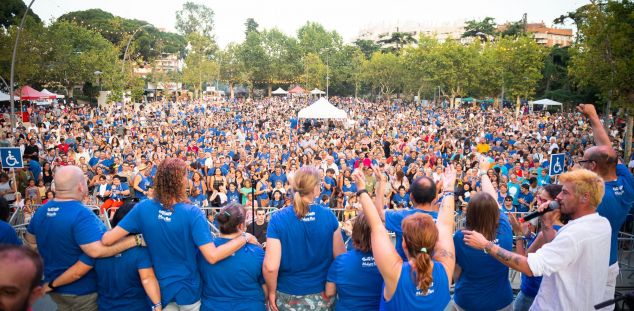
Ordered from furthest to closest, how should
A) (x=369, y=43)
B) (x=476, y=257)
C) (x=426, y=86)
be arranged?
(x=369, y=43) < (x=426, y=86) < (x=476, y=257)

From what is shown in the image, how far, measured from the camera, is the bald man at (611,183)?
388cm

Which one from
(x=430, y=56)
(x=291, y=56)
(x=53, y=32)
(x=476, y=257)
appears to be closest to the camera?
(x=476, y=257)

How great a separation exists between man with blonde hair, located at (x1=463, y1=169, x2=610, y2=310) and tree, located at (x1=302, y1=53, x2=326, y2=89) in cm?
6730

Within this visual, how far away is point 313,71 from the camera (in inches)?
2731

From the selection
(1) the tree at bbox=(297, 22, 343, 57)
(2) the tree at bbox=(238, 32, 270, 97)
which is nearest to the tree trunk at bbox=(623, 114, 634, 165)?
(2) the tree at bbox=(238, 32, 270, 97)

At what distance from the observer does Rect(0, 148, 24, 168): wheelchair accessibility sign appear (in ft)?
30.0

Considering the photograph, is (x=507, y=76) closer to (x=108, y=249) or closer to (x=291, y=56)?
(x=291, y=56)

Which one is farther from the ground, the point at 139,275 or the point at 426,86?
the point at 426,86

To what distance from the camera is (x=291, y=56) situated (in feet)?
243

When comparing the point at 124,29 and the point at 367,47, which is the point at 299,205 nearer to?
the point at 124,29

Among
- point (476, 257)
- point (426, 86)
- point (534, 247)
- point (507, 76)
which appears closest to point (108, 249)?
point (476, 257)

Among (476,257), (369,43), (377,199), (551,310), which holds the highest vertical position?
(369,43)

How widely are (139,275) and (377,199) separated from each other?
1.87m

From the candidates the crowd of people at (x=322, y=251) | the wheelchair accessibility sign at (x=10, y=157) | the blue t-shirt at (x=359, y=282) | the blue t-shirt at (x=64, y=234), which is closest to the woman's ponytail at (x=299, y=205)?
the crowd of people at (x=322, y=251)
